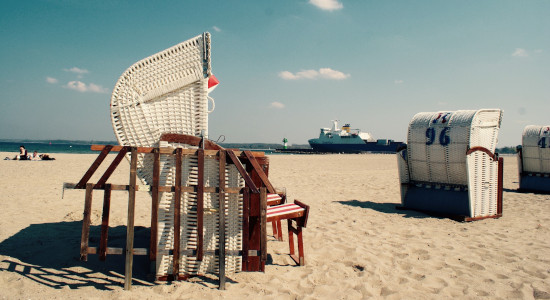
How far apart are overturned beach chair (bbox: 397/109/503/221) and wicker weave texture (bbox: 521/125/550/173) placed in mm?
5275

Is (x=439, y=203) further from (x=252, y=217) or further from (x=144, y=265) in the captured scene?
(x=144, y=265)

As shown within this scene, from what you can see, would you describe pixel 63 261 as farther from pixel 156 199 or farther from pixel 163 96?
pixel 163 96

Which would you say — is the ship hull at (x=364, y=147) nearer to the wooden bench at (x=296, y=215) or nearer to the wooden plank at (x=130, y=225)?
the wooden bench at (x=296, y=215)

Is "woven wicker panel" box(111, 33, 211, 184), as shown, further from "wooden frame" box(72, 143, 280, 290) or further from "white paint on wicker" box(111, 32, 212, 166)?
"wooden frame" box(72, 143, 280, 290)

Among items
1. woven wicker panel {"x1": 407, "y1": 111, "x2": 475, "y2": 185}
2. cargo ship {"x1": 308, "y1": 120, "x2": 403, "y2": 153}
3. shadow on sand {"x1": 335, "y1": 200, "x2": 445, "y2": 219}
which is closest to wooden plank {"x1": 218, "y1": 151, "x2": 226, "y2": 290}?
shadow on sand {"x1": 335, "y1": 200, "x2": 445, "y2": 219}

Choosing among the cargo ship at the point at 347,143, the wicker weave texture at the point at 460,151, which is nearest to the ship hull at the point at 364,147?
the cargo ship at the point at 347,143

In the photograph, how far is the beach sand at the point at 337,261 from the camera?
289cm

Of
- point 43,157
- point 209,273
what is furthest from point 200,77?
point 43,157

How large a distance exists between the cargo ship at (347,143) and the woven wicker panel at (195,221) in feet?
195

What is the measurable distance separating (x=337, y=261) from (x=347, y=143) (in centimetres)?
5895

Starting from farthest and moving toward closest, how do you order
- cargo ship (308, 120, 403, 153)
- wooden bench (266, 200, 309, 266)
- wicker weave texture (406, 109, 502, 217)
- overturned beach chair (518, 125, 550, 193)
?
1. cargo ship (308, 120, 403, 153)
2. overturned beach chair (518, 125, 550, 193)
3. wicker weave texture (406, 109, 502, 217)
4. wooden bench (266, 200, 309, 266)

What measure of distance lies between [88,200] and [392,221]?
4.87 metres

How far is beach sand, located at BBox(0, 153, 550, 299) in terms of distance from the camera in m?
2.89

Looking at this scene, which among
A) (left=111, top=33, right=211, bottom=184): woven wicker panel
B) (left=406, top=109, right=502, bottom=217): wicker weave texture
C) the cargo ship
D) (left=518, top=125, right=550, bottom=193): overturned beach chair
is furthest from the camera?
the cargo ship
